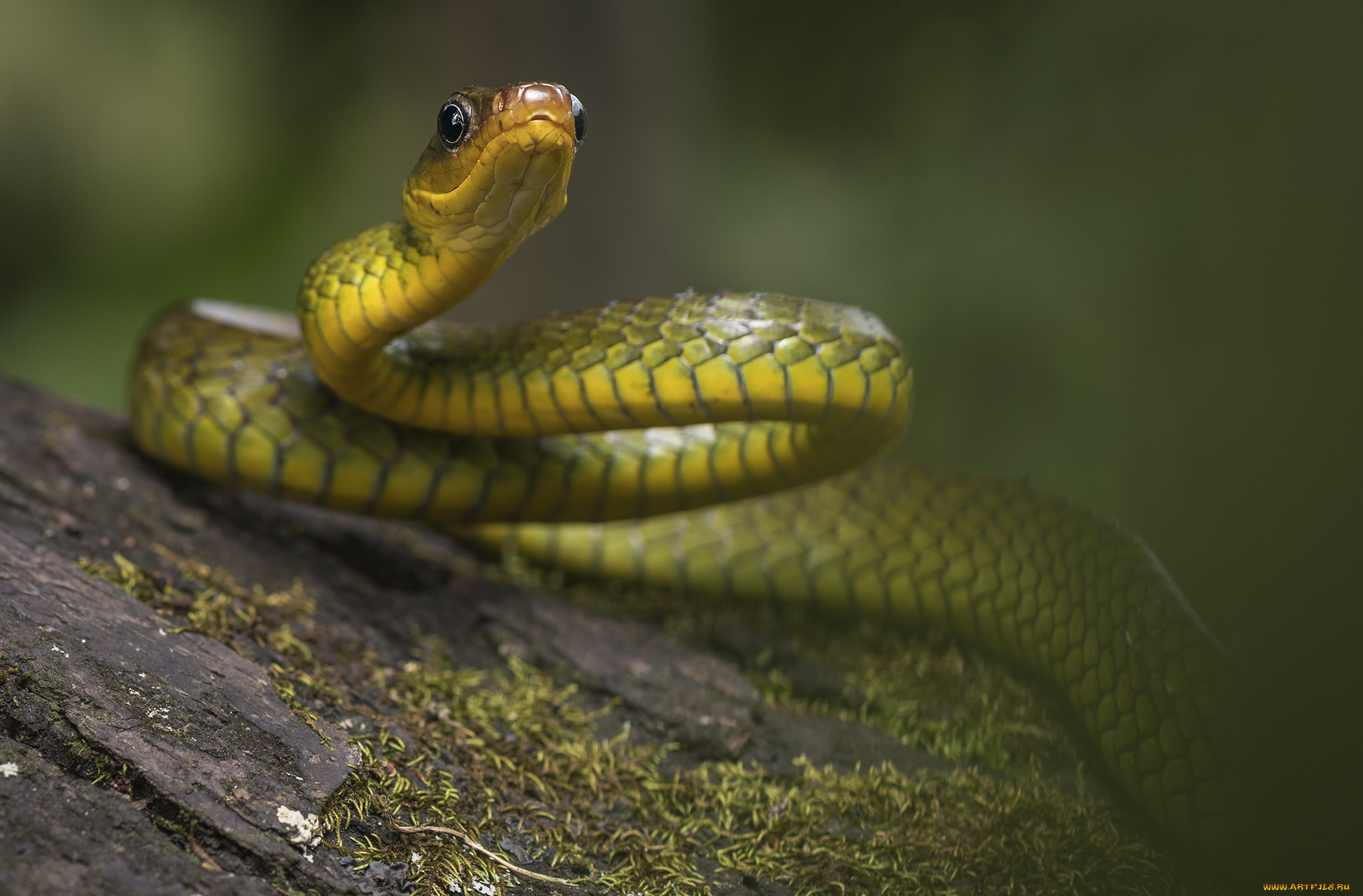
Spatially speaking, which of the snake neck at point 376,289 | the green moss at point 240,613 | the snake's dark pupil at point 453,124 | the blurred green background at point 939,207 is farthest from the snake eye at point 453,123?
the blurred green background at point 939,207

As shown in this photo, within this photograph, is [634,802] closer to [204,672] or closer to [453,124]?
[204,672]

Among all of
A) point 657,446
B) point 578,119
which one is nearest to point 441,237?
point 578,119

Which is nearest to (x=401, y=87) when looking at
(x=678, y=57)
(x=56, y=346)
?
(x=678, y=57)

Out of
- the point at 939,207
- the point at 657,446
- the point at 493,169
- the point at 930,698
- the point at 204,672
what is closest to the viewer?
the point at 204,672

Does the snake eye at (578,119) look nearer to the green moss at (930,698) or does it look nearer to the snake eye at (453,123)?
the snake eye at (453,123)

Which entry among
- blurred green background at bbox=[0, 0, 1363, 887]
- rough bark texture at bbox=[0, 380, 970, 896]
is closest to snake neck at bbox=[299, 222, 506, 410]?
rough bark texture at bbox=[0, 380, 970, 896]

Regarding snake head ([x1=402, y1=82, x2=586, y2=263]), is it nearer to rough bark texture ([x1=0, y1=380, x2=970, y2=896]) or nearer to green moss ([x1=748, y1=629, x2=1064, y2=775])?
rough bark texture ([x1=0, y1=380, x2=970, y2=896])

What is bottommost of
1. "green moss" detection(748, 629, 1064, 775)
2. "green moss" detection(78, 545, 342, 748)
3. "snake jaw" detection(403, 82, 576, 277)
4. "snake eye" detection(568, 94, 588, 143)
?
"green moss" detection(748, 629, 1064, 775)
